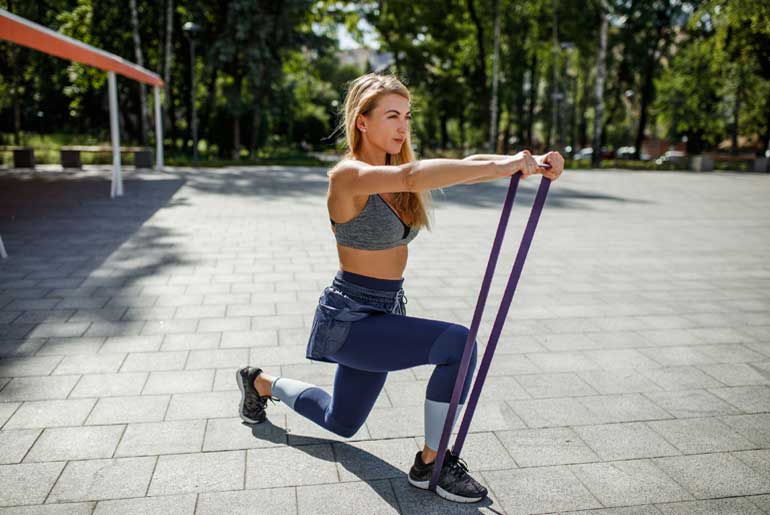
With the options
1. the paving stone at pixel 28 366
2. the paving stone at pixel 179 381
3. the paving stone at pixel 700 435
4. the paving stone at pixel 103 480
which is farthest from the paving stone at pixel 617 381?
the paving stone at pixel 28 366

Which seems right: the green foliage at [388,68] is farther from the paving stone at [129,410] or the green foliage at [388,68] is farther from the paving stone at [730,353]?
the paving stone at [129,410]

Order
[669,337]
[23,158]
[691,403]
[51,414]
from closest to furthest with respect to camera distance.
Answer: [51,414] → [691,403] → [669,337] → [23,158]

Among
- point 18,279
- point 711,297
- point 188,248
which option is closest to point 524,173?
point 711,297

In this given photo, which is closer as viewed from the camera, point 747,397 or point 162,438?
point 162,438

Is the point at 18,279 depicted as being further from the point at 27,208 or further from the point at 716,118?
the point at 716,118

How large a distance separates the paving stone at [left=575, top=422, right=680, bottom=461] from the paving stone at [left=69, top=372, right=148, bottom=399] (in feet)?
8.34

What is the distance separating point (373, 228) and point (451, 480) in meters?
1.10

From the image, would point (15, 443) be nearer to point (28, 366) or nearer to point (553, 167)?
point (28, 366)

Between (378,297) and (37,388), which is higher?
(378,297)

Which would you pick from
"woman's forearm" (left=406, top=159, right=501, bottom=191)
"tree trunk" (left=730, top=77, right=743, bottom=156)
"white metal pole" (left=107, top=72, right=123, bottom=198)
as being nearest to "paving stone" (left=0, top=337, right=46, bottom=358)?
"woman's forearm" (left=406, top=159, right=501, bottom=191)

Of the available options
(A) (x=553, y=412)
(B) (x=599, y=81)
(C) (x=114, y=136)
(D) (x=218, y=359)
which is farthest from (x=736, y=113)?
(D) (x=218, y=359)

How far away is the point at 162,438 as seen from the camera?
313 cm

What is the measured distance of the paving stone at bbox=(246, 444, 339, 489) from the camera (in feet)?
9.05

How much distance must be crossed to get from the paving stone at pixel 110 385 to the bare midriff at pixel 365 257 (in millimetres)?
1846
